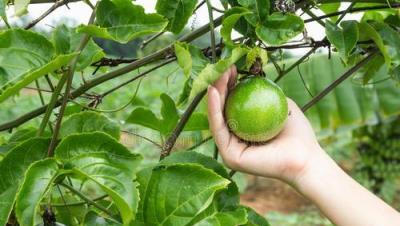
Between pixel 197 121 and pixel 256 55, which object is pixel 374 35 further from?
pixel 197 121

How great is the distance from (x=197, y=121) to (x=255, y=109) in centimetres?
19

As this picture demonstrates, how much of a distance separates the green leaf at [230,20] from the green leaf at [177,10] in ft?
0.18

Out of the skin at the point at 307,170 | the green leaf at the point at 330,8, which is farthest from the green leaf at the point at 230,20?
the green leaf at the point at 330,8

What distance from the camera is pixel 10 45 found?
0.69 meters

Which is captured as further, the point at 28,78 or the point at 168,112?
the point at 168,112

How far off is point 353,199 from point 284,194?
20.2 feet

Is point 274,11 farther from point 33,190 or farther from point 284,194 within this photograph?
point 284,194

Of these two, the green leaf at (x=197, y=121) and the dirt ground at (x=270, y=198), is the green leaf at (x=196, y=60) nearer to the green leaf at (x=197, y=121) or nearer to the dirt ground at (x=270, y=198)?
the green leaf at (x=197, y=121)

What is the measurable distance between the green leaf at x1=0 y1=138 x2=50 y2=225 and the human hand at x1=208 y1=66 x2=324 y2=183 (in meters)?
0.25

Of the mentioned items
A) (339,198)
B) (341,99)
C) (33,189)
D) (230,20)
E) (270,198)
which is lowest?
(270,198)

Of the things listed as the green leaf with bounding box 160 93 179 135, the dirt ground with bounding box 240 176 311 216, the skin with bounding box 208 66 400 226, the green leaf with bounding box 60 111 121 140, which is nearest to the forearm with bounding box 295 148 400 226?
the skin with bounding box 208 66 400 226

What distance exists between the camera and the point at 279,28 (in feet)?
2.54

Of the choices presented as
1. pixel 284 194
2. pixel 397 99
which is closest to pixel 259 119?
pixel 397 99

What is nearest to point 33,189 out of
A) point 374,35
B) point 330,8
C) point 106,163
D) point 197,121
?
point 106,163
